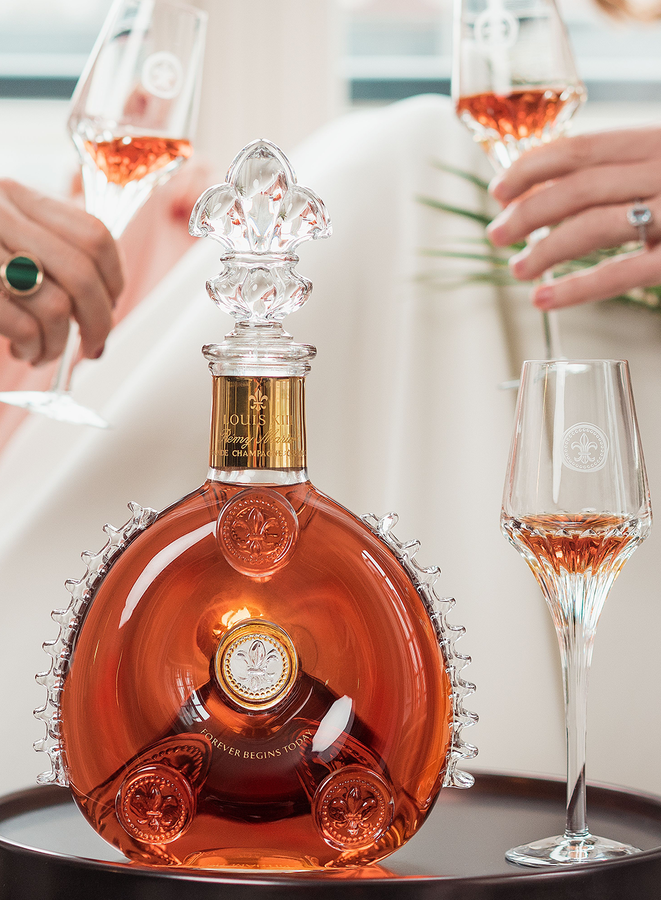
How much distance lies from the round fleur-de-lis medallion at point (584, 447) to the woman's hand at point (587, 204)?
0.31 meters

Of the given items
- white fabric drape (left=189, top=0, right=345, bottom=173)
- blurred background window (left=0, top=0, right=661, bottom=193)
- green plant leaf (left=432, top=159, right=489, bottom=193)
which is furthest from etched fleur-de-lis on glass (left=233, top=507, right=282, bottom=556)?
blurred background window (left=0, top=0, right=661, bottom=193)

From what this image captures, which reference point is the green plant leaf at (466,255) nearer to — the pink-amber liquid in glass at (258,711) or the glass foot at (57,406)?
the glass foot at (57,406)

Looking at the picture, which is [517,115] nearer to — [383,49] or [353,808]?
[353,808]

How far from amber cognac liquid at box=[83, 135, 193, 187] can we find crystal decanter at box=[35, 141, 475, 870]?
35 centimetres

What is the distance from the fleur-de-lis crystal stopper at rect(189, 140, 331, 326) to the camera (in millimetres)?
479

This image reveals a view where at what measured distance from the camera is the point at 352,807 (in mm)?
449

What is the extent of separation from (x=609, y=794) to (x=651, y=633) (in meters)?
0.23

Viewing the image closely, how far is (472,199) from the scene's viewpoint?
92cm

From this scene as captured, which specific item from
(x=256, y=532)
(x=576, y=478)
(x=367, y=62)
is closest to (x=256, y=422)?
(x=256, y=532)

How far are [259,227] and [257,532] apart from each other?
14 cm

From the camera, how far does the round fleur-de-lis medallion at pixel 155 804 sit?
45 centimetres

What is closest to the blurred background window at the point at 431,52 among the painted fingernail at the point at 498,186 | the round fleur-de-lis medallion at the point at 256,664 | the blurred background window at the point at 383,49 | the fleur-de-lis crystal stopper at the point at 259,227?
the blurred background window at the point at 383,49

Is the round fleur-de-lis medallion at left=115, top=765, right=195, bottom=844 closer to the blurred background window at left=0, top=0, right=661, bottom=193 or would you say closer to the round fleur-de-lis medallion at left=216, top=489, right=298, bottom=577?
the round fleur-de-lis medallion at left=216, top=489, right=298, bottom=577

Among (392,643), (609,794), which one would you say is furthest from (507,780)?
(392,643)
